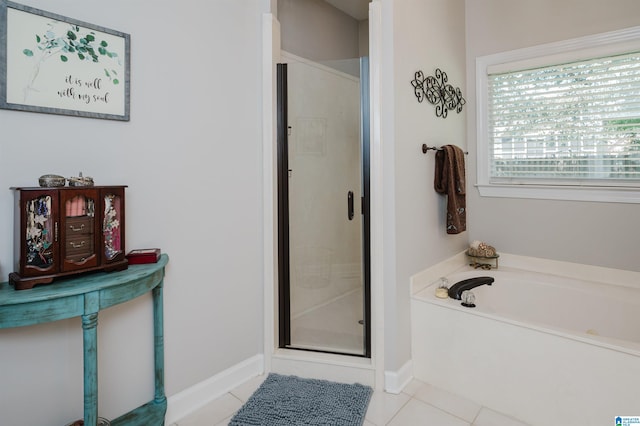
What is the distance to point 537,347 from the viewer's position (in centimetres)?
177

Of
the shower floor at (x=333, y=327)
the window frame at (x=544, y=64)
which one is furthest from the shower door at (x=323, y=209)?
the window frame at (x=544, y=64)

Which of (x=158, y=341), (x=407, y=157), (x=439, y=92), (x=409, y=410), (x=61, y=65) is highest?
(x=439, y=92)

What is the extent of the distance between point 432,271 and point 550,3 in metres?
2.05

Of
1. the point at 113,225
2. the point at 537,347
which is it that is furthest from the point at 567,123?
the point at 113,225

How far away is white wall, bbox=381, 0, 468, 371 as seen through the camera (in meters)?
2.04

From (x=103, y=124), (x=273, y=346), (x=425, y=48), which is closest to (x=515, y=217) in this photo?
(x=425, y=48)

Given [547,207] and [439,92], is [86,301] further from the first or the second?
[547,207]

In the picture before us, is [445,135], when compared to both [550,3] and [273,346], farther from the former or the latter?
[273,346]

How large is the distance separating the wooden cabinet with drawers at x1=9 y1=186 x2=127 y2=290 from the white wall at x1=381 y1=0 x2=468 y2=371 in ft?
4.46

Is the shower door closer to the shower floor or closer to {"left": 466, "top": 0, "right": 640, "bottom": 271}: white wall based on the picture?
the shower floor

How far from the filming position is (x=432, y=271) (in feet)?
8.04

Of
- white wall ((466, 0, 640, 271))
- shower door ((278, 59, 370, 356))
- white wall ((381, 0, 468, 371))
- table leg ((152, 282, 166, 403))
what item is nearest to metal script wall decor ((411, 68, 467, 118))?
white wall ((381, 0, 468, 371))

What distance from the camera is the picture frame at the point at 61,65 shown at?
126 cm

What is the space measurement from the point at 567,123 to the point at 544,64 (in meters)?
0.45
